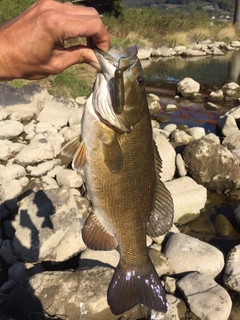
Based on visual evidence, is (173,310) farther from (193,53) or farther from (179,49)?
(179,49)

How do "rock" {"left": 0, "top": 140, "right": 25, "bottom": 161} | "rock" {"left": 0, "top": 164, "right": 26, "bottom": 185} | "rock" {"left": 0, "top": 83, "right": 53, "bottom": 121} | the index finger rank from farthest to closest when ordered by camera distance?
1. "rock" {"left": 0, "top": 83, "right": 53, "bottom": 121}
2. "rock" {"left": 0, "top": 140, "right": 25, "bottom": 161}
3. "rock" {"left": 0, "top": 164, "right": 26, "bottom": 185}
4. the index finger

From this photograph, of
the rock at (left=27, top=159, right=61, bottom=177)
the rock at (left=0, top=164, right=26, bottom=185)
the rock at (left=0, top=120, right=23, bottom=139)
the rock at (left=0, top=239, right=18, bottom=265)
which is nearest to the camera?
the rock at (left=0, top=239, right=18, bottom=265)

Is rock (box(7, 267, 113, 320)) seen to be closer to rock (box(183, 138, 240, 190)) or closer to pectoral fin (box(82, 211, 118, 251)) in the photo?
pectoral fin (box(82, 211, 118, 251))

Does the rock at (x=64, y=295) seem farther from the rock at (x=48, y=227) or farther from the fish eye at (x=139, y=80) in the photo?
the fish eye at (x=139, y=80)

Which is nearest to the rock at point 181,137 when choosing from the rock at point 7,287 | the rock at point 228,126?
the rock at point 228,126

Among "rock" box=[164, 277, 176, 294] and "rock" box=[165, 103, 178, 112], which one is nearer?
"rock" box=[164, 277, 176, 294]

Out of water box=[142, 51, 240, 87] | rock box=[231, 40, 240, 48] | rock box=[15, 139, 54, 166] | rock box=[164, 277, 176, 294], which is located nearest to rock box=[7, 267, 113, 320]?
rock box=[164, 277, 176, 294]
